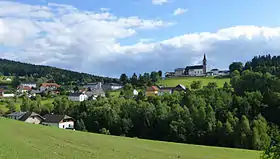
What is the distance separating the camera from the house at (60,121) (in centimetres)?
8022

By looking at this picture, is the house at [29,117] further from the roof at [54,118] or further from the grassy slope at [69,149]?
the grassy slope at [69,149]

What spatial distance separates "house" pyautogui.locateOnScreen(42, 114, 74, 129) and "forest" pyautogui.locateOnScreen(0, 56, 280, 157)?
3111mm

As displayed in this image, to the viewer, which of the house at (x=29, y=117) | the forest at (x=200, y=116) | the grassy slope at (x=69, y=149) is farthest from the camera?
the house at (x=29, y=117)

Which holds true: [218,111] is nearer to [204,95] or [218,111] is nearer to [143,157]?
[204,95]

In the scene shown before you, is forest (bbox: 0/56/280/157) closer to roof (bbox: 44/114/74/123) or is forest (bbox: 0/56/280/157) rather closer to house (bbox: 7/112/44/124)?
roof (bbox: 44/114/74/123)

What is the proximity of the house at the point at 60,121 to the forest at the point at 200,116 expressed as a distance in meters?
3.11

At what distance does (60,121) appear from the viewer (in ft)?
262

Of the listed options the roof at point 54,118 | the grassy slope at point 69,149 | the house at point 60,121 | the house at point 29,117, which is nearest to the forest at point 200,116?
the house at point 60,121

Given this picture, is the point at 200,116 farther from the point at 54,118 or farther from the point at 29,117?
the point at 29,117

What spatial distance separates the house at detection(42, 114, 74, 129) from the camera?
263ft

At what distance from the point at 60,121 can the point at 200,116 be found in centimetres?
3462

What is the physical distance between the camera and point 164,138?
67.3 meters

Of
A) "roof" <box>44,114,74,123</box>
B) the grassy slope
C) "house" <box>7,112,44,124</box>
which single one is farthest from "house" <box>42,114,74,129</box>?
the grassy slope

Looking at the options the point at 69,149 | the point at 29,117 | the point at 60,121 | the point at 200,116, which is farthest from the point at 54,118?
the point at 69,149
